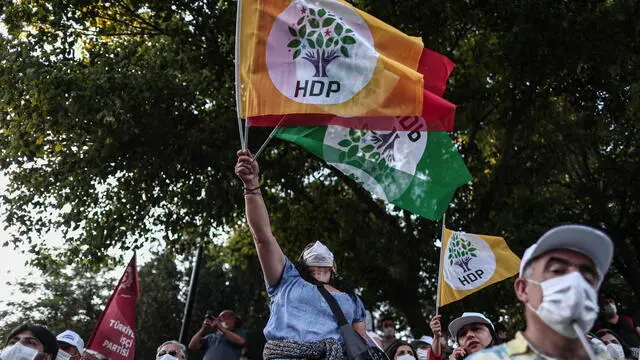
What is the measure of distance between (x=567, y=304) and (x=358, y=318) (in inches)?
98.2

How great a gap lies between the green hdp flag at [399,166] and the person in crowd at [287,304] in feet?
4.55

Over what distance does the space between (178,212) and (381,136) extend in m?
9.24

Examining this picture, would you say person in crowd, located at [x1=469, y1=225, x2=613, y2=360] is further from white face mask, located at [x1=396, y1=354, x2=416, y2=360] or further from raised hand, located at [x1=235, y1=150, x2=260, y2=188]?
white face mask, located at [x1=396, y1=354, x2=416, y2=360]

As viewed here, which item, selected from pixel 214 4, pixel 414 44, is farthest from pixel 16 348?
pixel 214 4

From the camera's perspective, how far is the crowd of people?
2.75 meters

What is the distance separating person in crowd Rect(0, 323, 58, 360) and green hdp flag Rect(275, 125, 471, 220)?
215cm

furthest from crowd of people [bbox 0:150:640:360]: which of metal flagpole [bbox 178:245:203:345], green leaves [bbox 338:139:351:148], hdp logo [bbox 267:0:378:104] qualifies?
metal flagpole [bbox 178:245:203:345]

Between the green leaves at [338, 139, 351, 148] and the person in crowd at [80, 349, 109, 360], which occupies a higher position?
the green leaves at [338, 139, 351, 148]

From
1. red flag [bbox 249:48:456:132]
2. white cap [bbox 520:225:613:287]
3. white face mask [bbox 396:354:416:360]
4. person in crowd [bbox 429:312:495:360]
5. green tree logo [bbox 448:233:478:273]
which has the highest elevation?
red flag [bbox 249:48:456:132]

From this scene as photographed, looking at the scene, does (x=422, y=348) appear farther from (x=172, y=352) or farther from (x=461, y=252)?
(x=172, y=352)

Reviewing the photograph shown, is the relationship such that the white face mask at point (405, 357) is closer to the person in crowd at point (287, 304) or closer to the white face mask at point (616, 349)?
the white face mask at point (616, 349)

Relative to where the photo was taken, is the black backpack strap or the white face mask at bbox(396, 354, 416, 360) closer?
the black backpack strap

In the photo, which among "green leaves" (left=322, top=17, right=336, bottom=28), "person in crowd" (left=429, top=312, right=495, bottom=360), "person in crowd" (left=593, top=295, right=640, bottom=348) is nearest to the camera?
"green leaves" (left=322, top=17, right=336, bottom=28)

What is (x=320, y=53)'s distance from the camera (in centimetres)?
602
